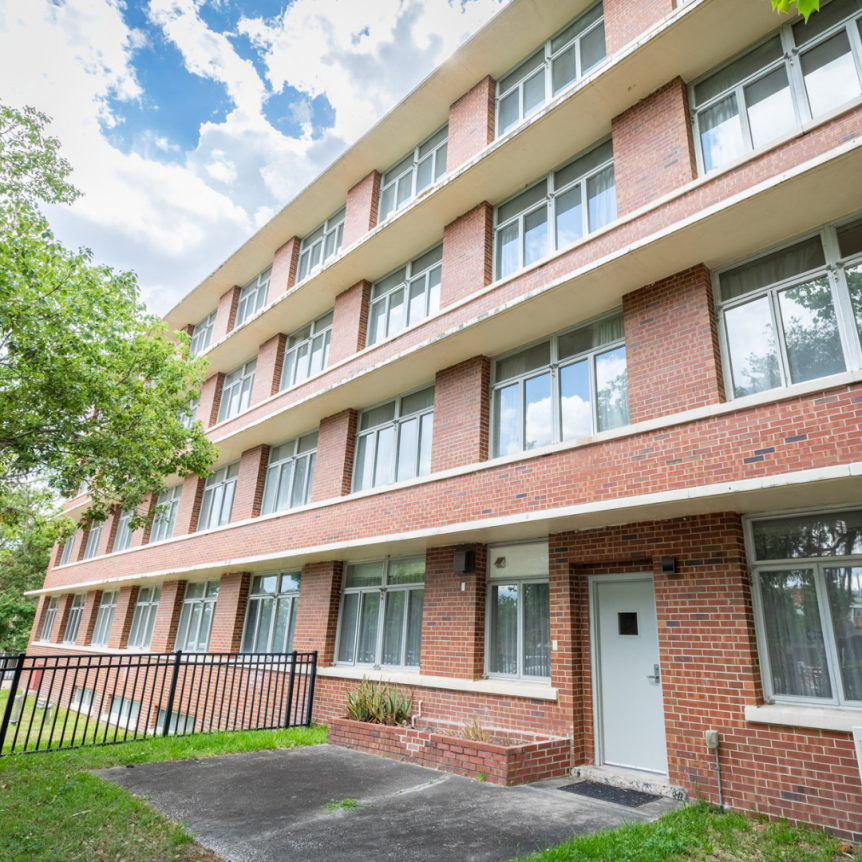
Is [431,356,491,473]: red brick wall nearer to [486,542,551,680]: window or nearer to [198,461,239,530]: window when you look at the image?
[486,542,551,680]: window

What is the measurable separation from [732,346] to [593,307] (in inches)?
86.1

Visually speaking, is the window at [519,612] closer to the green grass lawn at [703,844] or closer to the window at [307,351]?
the green grass lawn at [703,844]

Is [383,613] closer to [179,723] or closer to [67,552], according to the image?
[179,723]

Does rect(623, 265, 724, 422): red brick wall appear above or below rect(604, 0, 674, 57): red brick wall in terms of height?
below

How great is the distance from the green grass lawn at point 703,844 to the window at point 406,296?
930 centimetres

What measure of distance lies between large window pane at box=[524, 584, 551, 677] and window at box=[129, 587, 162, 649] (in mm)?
15392

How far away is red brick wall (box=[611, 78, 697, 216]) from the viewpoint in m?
8.55

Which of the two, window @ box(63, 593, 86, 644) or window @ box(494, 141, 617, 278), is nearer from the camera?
window @ box(494, 141, 617, 278)

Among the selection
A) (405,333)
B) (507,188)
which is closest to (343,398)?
(405,333)

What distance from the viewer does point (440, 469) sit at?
10867 mm

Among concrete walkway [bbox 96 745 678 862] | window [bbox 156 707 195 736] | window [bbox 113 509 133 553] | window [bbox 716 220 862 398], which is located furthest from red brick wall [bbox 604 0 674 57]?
window [bbox 113 509 133 553]

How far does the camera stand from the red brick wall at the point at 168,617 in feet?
60.4

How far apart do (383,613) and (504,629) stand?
312 cm

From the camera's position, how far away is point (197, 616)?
1794 cm
